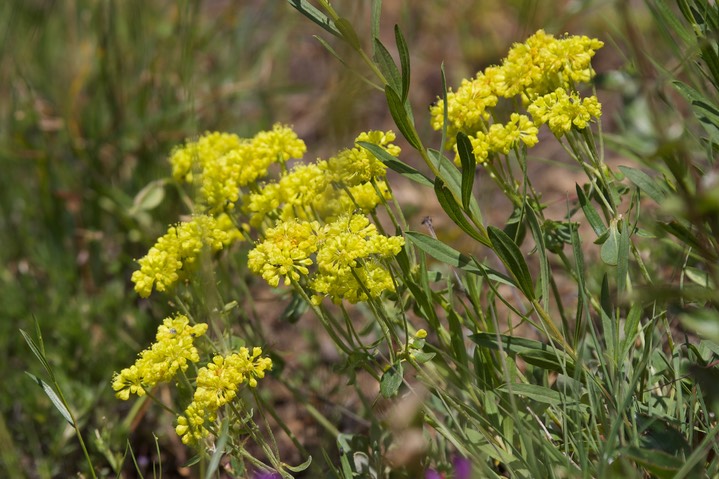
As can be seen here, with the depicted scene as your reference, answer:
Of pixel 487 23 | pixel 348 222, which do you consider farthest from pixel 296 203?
pixel 487 23

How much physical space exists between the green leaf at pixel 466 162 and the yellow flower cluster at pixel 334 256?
0.49 ft

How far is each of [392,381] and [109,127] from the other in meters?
2.14

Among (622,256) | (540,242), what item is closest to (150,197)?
(540,242)

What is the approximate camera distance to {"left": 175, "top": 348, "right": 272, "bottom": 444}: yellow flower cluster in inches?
55.4

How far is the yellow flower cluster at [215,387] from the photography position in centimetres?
141

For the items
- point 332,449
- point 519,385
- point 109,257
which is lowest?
point 332,449

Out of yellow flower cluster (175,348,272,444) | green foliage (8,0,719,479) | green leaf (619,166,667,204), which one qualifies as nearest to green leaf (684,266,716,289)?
green foliage (8,0,719,479)

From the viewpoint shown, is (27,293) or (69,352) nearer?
(69,352)

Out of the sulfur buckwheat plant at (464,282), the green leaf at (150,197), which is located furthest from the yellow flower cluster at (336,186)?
the green leaf at (150,197)

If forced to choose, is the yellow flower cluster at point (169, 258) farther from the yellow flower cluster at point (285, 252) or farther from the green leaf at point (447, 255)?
the green leaf at point (447, 255)

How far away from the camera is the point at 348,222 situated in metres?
1.49

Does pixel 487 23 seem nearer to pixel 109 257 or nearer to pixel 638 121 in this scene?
pixel 109 257

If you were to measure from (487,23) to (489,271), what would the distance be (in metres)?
2.87

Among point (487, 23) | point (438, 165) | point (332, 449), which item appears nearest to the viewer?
point (438, 165)
